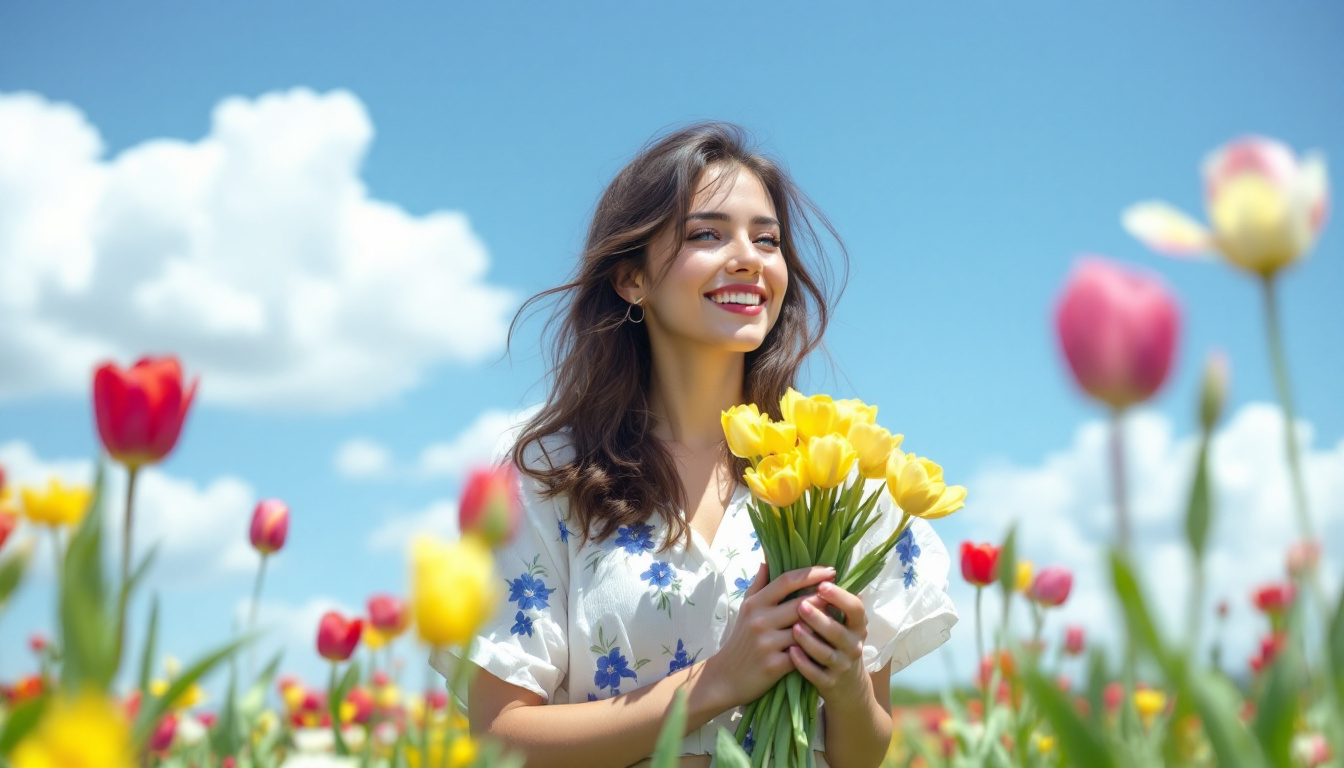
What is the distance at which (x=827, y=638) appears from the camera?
73.3 inches

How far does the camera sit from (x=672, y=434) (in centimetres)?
294

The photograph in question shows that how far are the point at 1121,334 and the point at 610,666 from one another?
6.30 ft

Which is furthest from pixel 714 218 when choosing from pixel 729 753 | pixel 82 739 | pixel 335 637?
pixel 82 739

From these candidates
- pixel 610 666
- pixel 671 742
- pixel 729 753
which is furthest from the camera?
pixel 610 666

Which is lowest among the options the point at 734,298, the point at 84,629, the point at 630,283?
the point at 84,629

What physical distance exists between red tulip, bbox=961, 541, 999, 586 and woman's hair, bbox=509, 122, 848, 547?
669 millimetres

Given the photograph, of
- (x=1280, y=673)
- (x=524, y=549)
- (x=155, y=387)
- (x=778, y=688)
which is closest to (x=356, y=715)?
(x=524, y=549)

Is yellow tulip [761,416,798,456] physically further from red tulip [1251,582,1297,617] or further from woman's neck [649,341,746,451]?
red tulip [1251,582,1297,617]

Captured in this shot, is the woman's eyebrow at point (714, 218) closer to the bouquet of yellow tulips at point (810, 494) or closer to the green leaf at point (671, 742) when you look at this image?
the bouquet of yellow tulips at point (810, 494)

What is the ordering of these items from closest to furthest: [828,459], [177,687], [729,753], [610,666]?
1. [177,687]
2. [729,753]
3. [828,459]
4. [610,666]

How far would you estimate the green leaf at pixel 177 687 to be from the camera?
2.63ft

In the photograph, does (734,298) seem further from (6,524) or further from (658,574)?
(6,524)

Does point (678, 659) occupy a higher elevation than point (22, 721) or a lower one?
higher

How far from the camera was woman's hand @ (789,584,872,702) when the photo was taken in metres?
1.84
